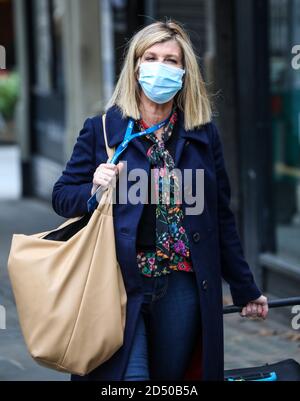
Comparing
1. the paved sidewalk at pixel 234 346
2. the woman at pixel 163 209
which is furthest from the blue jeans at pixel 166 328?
the paved sidewalk at pixel 234 346

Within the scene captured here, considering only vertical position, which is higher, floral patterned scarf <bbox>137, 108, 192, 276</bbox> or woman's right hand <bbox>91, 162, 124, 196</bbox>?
woman's right hand <bbox>91, 162, 124, 196</bbox>

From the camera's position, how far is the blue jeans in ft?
10.7

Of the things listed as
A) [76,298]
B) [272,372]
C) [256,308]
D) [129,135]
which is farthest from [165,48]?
[272,372]

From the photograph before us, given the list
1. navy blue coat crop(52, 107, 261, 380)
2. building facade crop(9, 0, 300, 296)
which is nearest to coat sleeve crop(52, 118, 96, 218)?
navy blue coat crop(52, 107, 261, 380)

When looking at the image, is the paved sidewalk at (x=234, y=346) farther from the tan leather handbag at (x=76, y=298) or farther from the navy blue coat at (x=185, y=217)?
the tan leather handbag at (x=76, y=298)

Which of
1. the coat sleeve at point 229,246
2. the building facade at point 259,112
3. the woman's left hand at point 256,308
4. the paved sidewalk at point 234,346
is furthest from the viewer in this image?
the building facade at point 259,112

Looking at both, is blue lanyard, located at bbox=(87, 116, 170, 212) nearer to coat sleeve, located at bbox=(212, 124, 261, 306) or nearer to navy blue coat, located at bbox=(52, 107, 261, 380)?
navy blue coat, located at bbox=(52, 107, 261, 380)

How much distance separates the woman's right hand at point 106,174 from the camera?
3.15 m

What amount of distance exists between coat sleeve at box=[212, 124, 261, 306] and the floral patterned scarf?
23 centimetres

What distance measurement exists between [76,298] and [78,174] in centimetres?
48

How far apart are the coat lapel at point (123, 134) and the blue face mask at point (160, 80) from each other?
127 mm

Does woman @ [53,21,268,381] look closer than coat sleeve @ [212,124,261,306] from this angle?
Yes

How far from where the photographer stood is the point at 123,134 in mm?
3324

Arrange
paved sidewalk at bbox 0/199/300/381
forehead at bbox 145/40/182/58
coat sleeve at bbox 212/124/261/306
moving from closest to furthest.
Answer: forehead at bbox 145/40/182/58, coat sleeve at bbox 212/124/261/306, paved sidewalk at bbox 0/199/300/381
